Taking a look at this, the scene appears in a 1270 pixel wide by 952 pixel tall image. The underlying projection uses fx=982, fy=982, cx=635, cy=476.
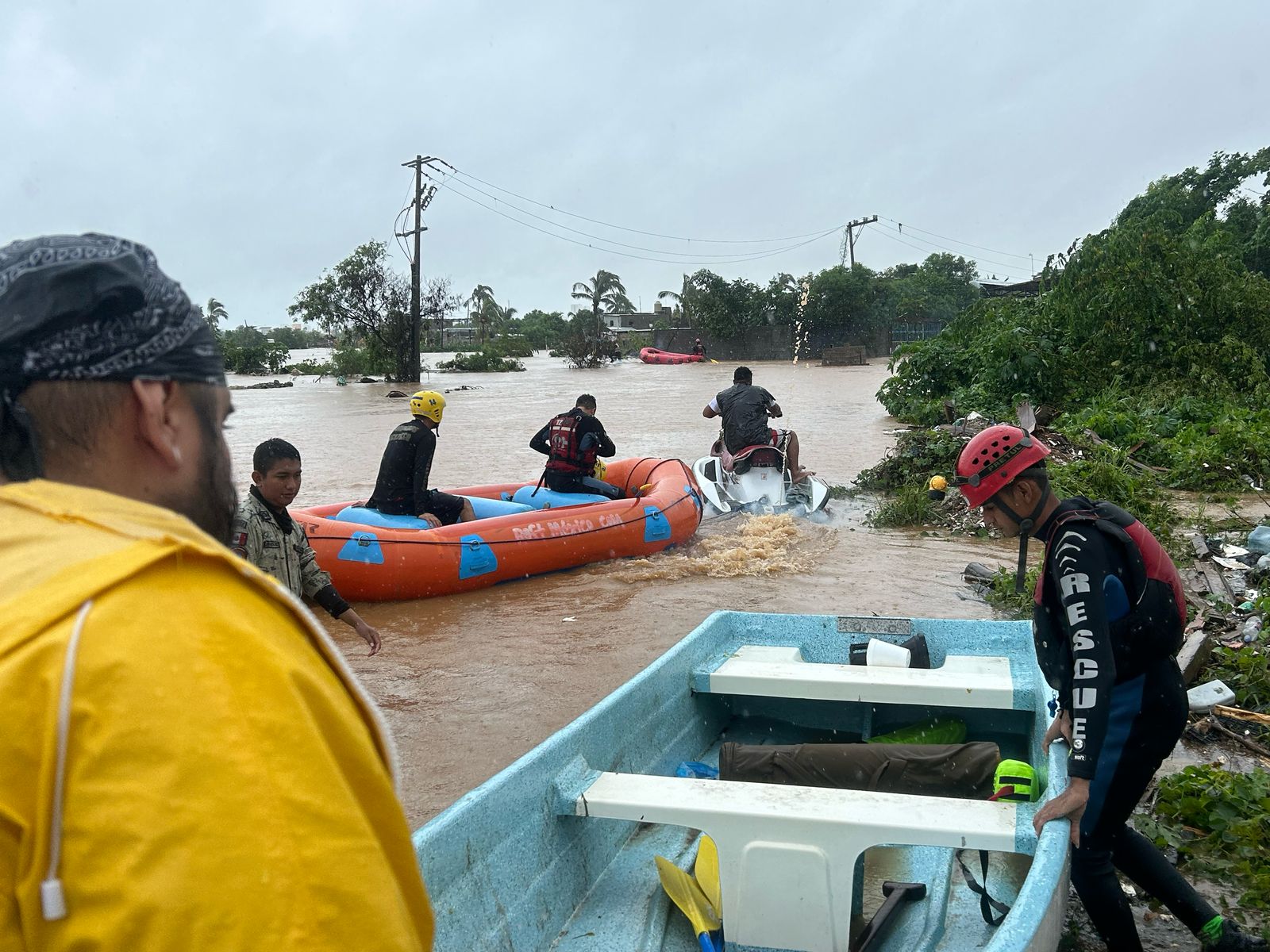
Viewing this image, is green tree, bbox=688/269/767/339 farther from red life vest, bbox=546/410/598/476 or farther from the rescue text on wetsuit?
the rescue text on wetsuit


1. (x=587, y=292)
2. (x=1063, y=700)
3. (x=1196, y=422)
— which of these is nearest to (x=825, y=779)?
(x=1063, y=700)

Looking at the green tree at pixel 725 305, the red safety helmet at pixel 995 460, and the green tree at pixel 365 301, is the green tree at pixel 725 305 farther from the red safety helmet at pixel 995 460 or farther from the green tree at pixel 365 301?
the red safety helmet at pixel 995 460

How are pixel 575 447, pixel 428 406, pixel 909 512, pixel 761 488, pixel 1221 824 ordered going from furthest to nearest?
pixel 761 488, pixel 909 512, pixel 575 447, pixel 428 406, pixel 1221 824

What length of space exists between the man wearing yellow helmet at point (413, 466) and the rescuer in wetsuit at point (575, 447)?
1.54 meters

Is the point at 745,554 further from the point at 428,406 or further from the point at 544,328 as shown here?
the point at 544,328

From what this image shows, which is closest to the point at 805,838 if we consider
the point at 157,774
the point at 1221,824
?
the point at 1221,824

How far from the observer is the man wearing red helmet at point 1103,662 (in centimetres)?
282

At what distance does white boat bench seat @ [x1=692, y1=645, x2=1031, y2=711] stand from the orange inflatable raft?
13.8 feet

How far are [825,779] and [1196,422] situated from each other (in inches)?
461

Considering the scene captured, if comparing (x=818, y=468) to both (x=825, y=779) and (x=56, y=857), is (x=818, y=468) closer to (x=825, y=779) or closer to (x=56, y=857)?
(x=825, y=779)

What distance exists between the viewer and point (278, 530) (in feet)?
15.3

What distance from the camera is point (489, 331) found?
82500 millimetres

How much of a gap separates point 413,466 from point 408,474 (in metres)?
0.17

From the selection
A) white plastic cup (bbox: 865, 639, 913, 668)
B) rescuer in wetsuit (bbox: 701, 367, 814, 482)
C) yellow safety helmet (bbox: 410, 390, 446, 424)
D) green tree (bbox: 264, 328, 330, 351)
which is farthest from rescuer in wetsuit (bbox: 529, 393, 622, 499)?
green tree (bbox: 264, 328, 330, 351)
